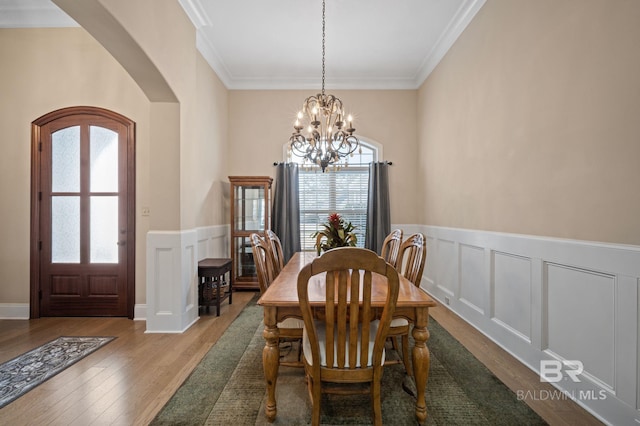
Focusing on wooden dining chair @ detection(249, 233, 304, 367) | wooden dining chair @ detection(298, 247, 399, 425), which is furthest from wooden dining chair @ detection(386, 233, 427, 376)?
wooden dining chair @ detection(249, 233, 304, 367)

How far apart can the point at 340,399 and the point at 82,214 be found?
3.47 metres

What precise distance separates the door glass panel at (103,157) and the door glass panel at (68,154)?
0.58ft

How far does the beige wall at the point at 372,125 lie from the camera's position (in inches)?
197

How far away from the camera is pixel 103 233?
3529 millimetres

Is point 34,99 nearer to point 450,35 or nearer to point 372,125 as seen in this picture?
point 372,125

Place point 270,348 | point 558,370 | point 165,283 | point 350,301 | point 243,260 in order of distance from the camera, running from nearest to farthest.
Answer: point 350,301
point 270,348
point 558,370
point 165,283
point 243,260

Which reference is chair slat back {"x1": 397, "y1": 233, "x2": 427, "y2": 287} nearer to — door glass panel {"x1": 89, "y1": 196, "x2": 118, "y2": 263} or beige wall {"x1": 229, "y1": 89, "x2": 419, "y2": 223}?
beige wall {"x1": 229, "y1": 89, "x2": 419, "y2": 223}

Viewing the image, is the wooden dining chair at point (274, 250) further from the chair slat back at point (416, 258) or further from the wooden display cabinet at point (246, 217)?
the wooden display cabinet at point (246, 217)

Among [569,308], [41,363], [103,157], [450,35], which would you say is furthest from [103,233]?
[450,35]

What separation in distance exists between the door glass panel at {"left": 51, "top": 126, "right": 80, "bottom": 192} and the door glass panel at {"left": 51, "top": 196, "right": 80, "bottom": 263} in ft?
0.53

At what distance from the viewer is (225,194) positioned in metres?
4.89

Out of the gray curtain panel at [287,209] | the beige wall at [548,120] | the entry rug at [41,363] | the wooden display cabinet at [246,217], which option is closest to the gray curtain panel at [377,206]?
the gray curtain panel at [287,209]

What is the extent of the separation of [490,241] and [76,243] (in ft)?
14.6

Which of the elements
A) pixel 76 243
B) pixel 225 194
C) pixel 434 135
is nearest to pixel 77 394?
pixel 76 243
